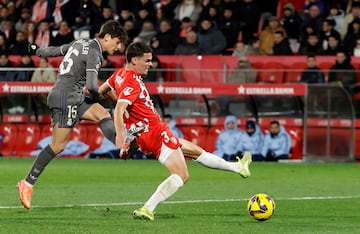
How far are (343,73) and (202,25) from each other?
4.62m

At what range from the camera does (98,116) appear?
517 inches

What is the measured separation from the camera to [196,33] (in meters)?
26.8

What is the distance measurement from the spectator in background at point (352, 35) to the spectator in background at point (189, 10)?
4.38 metres

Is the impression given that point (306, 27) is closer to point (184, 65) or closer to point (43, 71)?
point (184, 65)

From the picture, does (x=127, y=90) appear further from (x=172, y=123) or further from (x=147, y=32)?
(x=147, y=32)

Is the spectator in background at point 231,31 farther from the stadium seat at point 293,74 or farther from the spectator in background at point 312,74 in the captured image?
the spectator in background at point 312,74

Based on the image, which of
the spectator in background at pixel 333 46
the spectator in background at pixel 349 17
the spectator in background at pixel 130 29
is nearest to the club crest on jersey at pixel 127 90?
the spectator in background at pixel 333 46

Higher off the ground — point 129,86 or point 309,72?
point 129,86

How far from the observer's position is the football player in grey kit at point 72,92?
1255cm

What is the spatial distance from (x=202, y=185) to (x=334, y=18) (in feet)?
35.1

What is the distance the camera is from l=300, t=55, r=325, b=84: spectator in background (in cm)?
2345

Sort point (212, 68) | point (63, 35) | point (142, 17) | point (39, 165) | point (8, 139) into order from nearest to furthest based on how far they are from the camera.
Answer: point (39, 165) → point (212, 68) → point (8, 139) → point (63, 35) → point (142, 17)

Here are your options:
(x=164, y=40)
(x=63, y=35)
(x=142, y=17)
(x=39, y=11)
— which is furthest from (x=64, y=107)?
(x=39, y=11)

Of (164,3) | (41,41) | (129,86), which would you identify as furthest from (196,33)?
(129,86)
